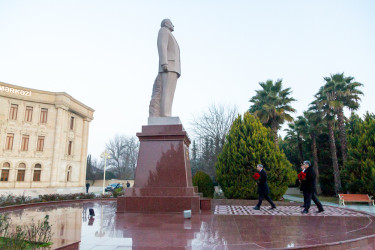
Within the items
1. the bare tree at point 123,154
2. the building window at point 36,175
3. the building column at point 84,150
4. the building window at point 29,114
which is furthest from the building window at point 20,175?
the bare tree at point 123,154

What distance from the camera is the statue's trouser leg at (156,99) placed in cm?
850

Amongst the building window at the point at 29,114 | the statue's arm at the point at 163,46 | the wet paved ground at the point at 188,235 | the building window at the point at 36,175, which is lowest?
the wet paved ground at the point at 188,235

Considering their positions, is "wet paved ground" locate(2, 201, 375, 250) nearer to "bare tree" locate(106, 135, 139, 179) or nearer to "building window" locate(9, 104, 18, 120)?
"building window" locate(9, 104, 18, 120)

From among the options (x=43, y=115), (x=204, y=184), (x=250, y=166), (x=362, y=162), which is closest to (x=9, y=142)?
(x=43, y=115)

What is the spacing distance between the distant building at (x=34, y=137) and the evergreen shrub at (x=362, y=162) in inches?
1291

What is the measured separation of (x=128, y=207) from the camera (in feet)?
23.3

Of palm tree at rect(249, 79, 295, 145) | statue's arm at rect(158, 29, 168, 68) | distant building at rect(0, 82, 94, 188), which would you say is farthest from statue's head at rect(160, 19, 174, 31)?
distant building at rect(0, 82, 94, 188)

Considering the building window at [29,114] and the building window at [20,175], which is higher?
the building window at [29,114]

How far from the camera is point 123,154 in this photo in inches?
2217

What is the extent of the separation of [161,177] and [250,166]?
739 centimetres

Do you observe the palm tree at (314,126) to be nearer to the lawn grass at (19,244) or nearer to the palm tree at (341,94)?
the palm tree at (341,94)

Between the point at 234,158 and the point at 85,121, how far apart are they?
33924 millimetres

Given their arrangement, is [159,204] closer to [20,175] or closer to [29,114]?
[20,175]

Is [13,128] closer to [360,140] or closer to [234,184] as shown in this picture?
[234,184]
